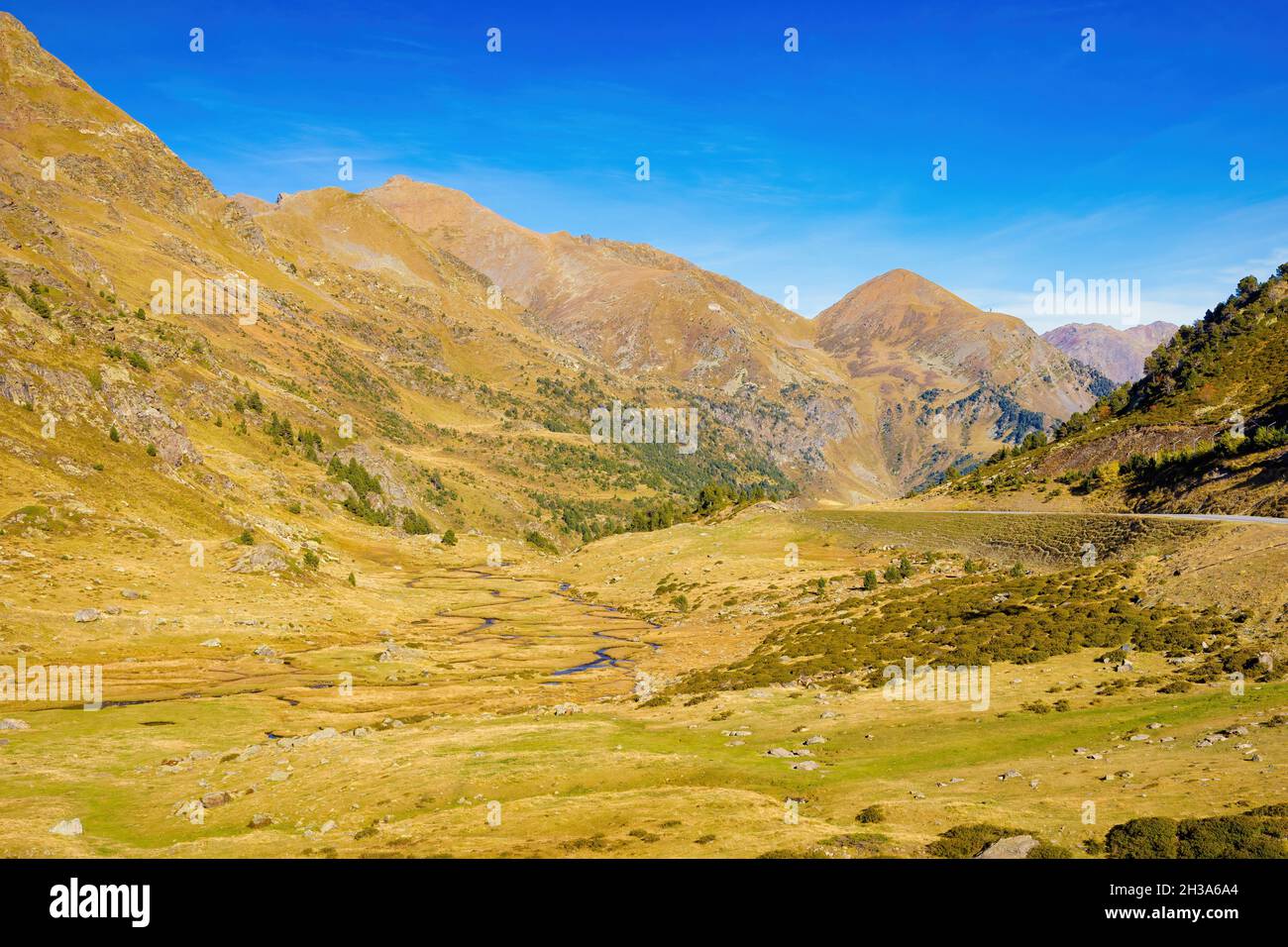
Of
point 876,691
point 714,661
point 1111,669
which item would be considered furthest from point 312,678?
point 1111,669

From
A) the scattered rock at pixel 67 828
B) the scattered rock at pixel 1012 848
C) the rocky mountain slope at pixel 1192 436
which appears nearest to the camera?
the scattered rock at pixel 1012 848

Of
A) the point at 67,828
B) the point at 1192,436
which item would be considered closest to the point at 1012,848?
the point at 67,828

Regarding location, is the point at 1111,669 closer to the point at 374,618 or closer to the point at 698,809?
the point at 698,809

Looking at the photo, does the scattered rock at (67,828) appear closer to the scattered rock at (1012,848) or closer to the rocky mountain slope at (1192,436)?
the scattered rock at (1012,848)

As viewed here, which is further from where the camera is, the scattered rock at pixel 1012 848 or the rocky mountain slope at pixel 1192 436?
the rocky mountain slope at pixel 1192 436

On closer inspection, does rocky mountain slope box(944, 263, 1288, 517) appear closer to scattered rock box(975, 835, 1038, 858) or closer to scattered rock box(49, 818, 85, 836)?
scattered rock box(975, 835, 1038, 858)

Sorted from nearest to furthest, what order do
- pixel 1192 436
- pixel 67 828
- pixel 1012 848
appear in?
pixel 1012 848 → pixel 67 828 → pixel 1192 436

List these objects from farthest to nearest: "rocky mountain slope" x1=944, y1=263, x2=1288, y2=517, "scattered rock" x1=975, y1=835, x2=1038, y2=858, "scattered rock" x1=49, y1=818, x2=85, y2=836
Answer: "rocky mountain slope" x1=944, y1=263, x2=1288, y2=517, "scattered rock" x1=49, y1=818, x2=85, y2=836, "scattered rock" x1=975, y1=835, x2=1038, y2=858

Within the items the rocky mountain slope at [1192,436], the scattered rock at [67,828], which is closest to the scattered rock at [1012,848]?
the scattered rock at [67,828]

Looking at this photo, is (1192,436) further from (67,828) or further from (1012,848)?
(67,828)

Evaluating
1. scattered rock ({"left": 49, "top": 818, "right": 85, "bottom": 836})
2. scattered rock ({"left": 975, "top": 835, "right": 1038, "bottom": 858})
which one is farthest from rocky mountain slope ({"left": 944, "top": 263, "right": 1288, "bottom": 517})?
scattered rock ({"left": 49, "top": 818, "right": 85, "bottom": 836})

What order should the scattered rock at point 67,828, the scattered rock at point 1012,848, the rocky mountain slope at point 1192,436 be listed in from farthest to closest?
1. the rocky mountain slope at point 1192,436
2. the scattered rock at point 67,828
3. the scattered rock at point 1012,848

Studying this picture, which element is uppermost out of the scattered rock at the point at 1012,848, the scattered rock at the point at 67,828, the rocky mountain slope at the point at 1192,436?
the rocky mountain slope at the point at 1192,436

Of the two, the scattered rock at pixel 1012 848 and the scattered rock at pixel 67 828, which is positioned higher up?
the scattered rock at pixel 1012 848
